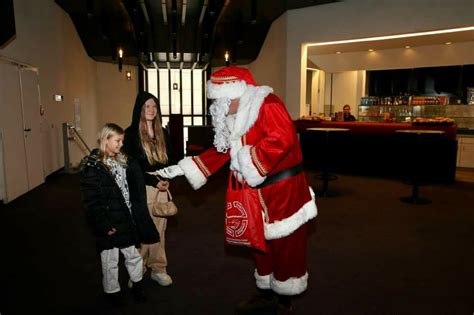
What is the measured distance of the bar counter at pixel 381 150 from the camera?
639 centimetres

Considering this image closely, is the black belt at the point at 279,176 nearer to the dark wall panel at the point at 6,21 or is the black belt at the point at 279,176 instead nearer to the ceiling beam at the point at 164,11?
the dark wall panel at the point at 6,21

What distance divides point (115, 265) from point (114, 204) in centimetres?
43

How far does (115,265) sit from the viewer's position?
2477 millimetres

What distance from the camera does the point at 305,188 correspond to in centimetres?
224

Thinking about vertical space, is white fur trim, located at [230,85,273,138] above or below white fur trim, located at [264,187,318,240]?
above

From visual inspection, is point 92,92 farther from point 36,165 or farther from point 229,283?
point 229,283

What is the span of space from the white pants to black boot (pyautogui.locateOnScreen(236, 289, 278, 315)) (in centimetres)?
73

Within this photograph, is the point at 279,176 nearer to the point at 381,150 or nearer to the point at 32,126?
the point at 381,150

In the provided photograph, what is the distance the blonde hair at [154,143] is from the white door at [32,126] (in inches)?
172

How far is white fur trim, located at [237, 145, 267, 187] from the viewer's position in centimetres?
199

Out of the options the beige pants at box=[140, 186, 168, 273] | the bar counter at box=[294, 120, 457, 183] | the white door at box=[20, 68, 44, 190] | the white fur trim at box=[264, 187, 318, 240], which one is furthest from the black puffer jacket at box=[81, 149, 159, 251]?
the white door at box=[20, 68, 44, 190]

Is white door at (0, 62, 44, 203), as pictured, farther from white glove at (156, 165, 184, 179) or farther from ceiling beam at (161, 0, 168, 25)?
white glove at (156, 165, 184, 179)

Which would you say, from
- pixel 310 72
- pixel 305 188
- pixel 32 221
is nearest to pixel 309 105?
pixel 310 72

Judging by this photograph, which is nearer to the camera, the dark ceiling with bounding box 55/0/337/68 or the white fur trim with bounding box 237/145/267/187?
the white fur trim with bounding box 237/145/267/187
